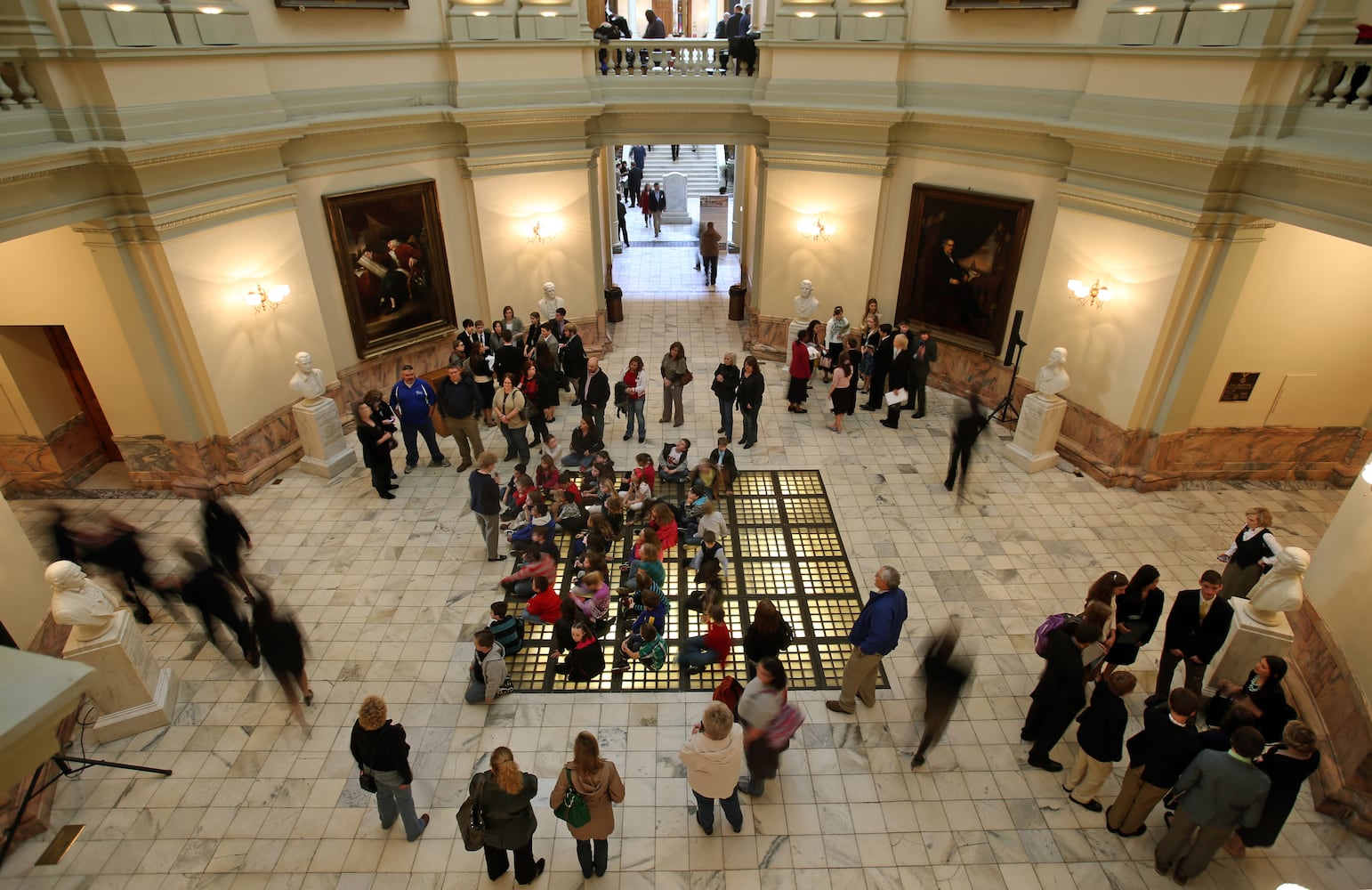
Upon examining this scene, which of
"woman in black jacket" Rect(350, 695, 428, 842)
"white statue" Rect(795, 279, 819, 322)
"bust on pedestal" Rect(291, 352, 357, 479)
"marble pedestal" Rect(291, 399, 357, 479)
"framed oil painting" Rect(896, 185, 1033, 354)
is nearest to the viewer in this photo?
"woman in black jacket" Rect(350, 695, 428, 842)

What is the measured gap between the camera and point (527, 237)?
1246cm

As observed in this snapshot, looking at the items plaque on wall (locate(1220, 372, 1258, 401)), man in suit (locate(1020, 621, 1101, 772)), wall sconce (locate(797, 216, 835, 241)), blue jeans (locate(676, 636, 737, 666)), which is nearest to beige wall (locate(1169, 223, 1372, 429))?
plaque on wall (locate(1220, 372, 1258, 401))

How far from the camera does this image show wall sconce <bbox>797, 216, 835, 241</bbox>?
12.5m

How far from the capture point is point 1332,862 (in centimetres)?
539

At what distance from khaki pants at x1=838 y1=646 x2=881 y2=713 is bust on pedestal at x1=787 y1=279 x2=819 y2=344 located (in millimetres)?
6935

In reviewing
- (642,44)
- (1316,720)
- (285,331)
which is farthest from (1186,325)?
(285,331)

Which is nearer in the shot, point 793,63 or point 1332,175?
point 1332,175

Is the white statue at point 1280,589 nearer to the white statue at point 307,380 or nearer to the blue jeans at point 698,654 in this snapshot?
the blue jeans at point 698,654

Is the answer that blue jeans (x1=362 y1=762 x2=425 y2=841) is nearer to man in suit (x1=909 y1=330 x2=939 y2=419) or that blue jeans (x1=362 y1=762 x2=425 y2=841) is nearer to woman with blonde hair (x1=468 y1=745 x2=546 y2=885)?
woman with blonde hair (x1=468 y1=745 x2=546 y2=885)

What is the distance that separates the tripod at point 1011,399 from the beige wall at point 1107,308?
20 cm

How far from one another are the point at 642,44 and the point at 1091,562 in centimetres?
1028

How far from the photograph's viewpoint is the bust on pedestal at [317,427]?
9.70 m

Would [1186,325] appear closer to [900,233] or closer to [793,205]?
[900,233]

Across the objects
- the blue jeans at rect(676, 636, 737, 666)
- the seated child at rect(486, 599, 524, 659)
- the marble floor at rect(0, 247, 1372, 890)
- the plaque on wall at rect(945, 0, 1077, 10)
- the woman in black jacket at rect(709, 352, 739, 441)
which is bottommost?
the marble floor at rect(0, 247, 1372, 890)
